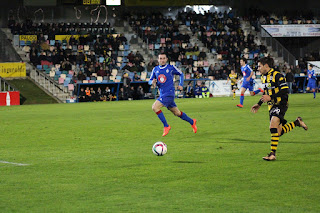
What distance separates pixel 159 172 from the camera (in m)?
9.05

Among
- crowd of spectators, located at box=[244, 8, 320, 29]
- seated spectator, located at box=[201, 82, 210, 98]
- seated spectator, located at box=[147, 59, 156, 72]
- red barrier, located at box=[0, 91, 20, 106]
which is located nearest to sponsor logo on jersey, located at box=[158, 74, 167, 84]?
red barrier, located at box=[0, 91, 20, 106]

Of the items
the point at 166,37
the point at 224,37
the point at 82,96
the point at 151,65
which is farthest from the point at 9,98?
the point at 224,37

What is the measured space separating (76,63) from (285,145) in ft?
99.1

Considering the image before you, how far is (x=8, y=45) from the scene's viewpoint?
1613 inches

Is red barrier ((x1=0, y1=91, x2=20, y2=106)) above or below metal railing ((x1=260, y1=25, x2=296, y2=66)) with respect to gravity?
below

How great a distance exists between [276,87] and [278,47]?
40.6 metres

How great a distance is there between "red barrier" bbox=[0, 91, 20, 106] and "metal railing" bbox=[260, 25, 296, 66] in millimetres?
23800

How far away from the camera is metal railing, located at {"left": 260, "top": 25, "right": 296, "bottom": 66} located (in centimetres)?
4912

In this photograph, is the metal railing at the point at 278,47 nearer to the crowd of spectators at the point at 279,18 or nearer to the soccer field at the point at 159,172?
the crowd of spectators at the point at 279,18

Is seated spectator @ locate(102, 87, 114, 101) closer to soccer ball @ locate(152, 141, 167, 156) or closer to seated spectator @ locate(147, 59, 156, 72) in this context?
seated spectator @ locate(147, 59, 156, 72)

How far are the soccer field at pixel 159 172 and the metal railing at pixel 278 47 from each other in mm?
34206

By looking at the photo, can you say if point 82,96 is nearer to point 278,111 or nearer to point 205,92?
point 205,92

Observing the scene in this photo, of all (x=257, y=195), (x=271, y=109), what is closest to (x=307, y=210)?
(x=257, y=195)

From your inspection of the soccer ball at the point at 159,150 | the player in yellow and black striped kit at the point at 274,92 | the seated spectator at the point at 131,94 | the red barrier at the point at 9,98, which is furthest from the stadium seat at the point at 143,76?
the player in yellow and black striped kit at the point at 274,92
